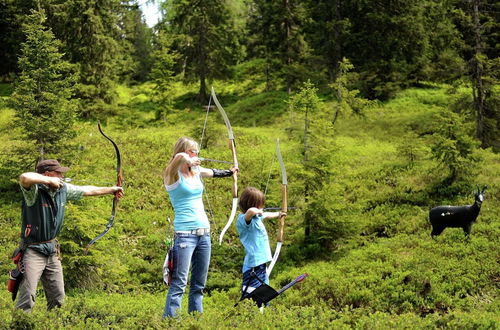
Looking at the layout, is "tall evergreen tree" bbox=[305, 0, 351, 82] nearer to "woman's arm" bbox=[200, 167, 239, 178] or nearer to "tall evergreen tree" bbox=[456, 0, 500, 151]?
"tall evergreen tree" bbox=[456, 0, 500, 151]

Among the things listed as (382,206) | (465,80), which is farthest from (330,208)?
(465,80)

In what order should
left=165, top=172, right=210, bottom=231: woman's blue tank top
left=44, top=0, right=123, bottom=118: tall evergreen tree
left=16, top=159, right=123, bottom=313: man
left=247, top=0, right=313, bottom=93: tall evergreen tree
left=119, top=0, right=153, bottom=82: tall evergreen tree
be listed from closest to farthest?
1. left=16, top=159, right=123, bottom=313: man
2. left=165, top=172, right=210, bottom=231: woman's blue tank top
3. left=44, top=0, right=123, bottom=118: tall evergreen tree
4. left=247, top=0, right=313, bottom=93: tall evergreen tree
5. left=119, top=0, right=153, bottom=82: tall evergreen tree

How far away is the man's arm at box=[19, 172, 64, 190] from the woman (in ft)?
4.26

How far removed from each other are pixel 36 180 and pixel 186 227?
1.87 meters

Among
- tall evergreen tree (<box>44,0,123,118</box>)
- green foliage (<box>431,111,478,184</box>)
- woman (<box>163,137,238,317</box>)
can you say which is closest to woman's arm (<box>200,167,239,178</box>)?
woman (<box>163,137,238,317</box>)

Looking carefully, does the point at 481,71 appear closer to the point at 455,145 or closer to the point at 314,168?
the point at 455,145

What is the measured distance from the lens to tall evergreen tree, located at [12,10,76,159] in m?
15.3

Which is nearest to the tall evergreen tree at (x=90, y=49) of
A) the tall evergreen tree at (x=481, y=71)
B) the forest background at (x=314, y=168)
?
the forest background at (x=314, y=168)

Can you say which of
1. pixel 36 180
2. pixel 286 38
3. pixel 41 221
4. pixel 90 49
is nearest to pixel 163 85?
pixel 90 49

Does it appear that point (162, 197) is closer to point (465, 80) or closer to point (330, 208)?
point (330, 208)

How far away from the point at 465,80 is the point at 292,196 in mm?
11215

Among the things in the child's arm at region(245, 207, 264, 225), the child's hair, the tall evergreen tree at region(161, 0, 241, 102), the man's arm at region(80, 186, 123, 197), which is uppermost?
the tall evergreen tree at region(161, 0, 241, 102)

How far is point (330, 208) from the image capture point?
14258 mm

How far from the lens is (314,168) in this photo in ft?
49.4
